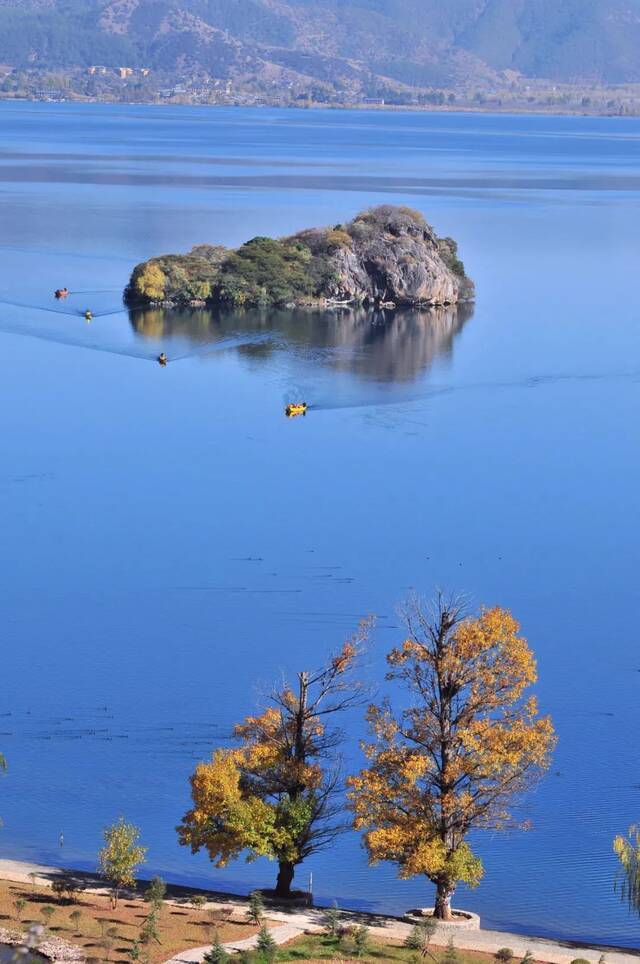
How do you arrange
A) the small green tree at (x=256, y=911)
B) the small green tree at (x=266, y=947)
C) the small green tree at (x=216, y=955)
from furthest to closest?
the small green tree at (x=256, y=911) → the small green tree at (x=266, y=947) → the small green tree at (x=216, y=955)

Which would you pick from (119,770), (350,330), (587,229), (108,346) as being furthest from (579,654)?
(587,229)

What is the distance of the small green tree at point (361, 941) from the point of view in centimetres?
2330

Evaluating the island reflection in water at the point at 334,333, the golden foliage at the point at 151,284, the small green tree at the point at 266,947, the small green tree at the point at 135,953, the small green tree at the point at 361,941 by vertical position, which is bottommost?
the small green tree at the point at 135,953

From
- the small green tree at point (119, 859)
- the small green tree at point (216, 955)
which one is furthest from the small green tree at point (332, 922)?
the small green tree at point (119, 859)

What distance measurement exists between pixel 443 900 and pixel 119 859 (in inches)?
194

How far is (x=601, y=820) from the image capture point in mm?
29875

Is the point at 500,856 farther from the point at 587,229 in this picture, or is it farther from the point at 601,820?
the point at 587,229

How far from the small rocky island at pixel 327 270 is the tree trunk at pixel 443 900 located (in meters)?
59.4

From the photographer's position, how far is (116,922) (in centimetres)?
2427

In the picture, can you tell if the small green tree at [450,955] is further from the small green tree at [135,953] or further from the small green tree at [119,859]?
the small green tree at [119,859]

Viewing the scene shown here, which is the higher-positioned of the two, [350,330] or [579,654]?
[350,330]

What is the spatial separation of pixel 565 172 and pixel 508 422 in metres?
131

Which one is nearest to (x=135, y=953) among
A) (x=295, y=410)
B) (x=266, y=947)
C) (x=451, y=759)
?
(x=266, y=947)

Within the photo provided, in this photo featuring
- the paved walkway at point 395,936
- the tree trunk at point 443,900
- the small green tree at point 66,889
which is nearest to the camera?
the paved walkway at point 395,936
